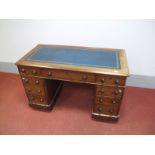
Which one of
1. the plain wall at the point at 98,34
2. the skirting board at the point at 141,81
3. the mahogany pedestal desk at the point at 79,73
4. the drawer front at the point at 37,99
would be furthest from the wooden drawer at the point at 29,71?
the skirting board at the point at 141,81

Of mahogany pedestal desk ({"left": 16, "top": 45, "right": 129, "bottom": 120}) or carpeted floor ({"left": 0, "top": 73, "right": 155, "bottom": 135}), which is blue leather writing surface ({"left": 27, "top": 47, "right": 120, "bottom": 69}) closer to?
mahogany pedestal desk ({"left": 16, "top": 45, "right": 129, "bottom": 120})

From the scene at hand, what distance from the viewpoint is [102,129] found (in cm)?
157

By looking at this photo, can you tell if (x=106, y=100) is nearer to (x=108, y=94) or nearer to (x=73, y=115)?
(x=108, y=94)

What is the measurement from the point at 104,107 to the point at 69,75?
55 centimetres

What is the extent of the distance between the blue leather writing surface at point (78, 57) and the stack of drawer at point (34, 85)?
0.15m

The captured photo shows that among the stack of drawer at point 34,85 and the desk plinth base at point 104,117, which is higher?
the stack of drawer at point 34,85

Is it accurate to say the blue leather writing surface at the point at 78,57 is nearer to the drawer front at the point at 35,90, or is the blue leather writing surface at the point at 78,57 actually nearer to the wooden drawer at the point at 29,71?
the wooden drawer at the point at 29,71

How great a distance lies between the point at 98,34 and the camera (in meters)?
1.91

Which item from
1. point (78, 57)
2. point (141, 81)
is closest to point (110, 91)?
point (78, 57)

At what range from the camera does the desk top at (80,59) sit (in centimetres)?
135

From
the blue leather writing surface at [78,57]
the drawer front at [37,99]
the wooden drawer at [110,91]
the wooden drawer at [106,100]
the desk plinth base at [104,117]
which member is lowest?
the desk plinth base at [104,117]

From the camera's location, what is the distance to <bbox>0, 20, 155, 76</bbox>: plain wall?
180cm

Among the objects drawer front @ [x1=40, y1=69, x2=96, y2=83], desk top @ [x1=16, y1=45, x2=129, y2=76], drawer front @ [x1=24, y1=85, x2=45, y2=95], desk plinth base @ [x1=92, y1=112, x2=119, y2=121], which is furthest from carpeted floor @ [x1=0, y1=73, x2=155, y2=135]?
desk top @ [x1=16, y1=45, x2=129, y2=76]

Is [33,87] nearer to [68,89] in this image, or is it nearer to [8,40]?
[68,89]
